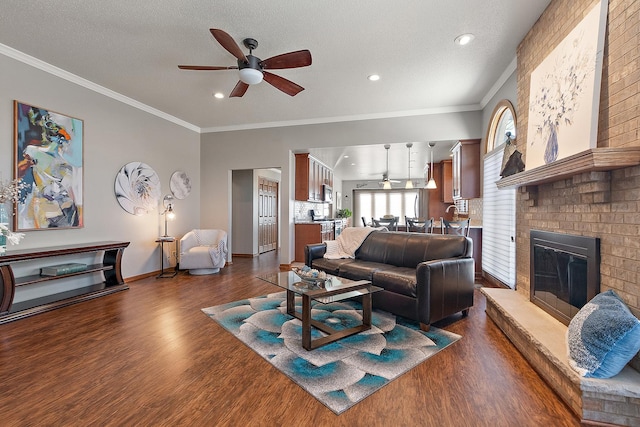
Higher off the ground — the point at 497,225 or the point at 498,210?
the point at 498,210

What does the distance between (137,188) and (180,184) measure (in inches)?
38.4

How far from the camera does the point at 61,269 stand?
3.47 meters

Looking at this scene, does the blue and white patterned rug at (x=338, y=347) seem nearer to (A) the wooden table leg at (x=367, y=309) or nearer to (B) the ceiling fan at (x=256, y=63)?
(A) the wooden table leg at (x=367, y=309)

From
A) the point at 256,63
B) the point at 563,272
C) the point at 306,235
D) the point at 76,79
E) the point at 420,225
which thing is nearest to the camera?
the point at 563,272

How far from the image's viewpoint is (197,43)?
3098 mm

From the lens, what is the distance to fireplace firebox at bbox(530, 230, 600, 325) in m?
2.00

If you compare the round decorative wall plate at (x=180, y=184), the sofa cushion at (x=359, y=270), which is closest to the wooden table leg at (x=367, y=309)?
the sofa cushion at (x=359, y=270)

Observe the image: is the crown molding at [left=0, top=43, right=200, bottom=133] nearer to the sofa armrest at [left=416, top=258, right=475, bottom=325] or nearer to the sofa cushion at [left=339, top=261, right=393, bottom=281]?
the sofa cushion at [left=339, top=261, right=393, bottom=281]

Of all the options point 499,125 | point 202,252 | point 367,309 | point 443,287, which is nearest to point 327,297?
point 367,309

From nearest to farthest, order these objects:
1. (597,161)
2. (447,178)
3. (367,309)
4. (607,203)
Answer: (597,161)
(607,203)
(367,309)
(447,178)

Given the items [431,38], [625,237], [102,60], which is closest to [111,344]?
[102,60]

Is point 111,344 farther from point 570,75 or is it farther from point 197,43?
point 570,75

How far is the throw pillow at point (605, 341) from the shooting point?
1484mm

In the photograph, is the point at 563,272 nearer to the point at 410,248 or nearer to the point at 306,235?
the point at 410,248
